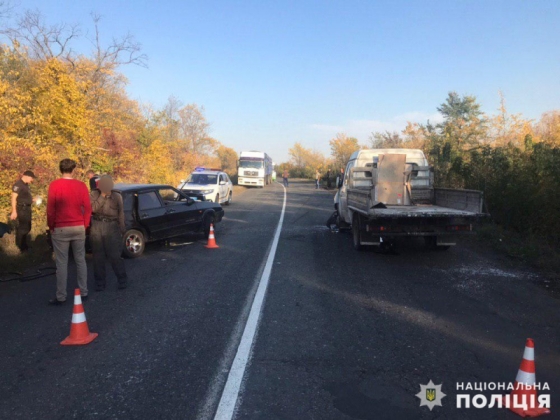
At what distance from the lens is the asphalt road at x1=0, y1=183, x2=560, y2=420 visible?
3484 millimetres

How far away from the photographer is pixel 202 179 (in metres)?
20.6

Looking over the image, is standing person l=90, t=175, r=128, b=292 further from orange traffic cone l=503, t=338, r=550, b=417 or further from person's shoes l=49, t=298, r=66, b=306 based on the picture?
orange traffic cone l=503, t=338, r=550, b=417

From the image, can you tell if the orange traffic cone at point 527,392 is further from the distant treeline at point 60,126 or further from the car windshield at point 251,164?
the car windshield at point 251,164

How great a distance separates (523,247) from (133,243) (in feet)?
28.8

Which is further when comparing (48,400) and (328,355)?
(328,355)

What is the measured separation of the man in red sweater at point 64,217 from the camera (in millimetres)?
5781

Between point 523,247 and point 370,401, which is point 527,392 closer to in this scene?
point 370,401

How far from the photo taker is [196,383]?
12.3ft

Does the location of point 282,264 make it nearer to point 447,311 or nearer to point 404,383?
point 447,311

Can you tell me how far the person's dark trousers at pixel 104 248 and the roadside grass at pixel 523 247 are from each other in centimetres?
754

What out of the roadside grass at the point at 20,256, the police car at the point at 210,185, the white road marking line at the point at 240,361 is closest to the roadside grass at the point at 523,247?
the white road marking line at the point at 240,361

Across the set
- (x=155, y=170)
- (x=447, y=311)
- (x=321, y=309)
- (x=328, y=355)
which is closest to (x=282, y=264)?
(x=321, y=309)

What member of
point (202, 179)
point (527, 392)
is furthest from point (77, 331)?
point (202, 179)

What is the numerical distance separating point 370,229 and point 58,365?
5.95 m
